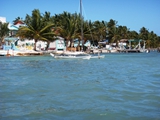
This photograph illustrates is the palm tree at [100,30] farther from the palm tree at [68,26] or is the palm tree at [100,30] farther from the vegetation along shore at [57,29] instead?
the palm tree at [68,26]

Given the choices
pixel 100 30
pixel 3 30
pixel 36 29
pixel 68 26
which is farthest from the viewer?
pixel 100 30

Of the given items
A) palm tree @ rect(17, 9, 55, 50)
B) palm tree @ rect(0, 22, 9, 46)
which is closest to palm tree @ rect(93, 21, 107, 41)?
palm tree @ rect(17, 9, 55, 50)

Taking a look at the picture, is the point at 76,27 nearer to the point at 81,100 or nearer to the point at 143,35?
the point at 81,100

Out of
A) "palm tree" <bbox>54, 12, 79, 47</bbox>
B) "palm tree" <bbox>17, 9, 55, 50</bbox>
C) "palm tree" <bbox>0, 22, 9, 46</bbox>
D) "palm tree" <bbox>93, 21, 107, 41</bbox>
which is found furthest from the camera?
"palm tree" <bbox>93, 21, 107, 41</bbox>

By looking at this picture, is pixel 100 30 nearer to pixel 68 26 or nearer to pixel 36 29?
pixel 68 26

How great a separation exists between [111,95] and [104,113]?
3.56m

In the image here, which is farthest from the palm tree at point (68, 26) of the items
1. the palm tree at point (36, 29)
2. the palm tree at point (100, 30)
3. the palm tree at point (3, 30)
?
the palm tree at point (100, 30)

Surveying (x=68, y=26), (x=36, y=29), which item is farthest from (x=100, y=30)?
(x=36, y=29)

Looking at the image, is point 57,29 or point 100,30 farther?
point 100,30

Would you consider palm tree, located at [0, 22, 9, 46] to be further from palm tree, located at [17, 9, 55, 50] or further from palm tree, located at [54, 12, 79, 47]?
palm tree, located at [54, 12, 79, 47]

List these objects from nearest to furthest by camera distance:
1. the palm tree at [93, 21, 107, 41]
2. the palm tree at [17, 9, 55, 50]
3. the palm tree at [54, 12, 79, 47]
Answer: the palm tree at [17, 9, 55, 50], the palm tree at [54, 12, 79, 47], the palm tree at [93, 21, 107, 41]

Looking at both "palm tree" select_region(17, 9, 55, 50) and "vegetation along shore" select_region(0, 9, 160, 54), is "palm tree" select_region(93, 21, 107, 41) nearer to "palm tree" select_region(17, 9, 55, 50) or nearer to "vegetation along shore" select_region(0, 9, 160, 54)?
"vegetation along shore" select_region(0, 9, 160, 54)

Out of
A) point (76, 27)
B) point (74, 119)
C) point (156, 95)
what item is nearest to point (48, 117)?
point (74, 119)

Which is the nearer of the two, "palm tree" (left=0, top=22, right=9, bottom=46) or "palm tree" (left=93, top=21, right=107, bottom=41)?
"palm tree" (left=0, top=22, right=9, bottom=46)
